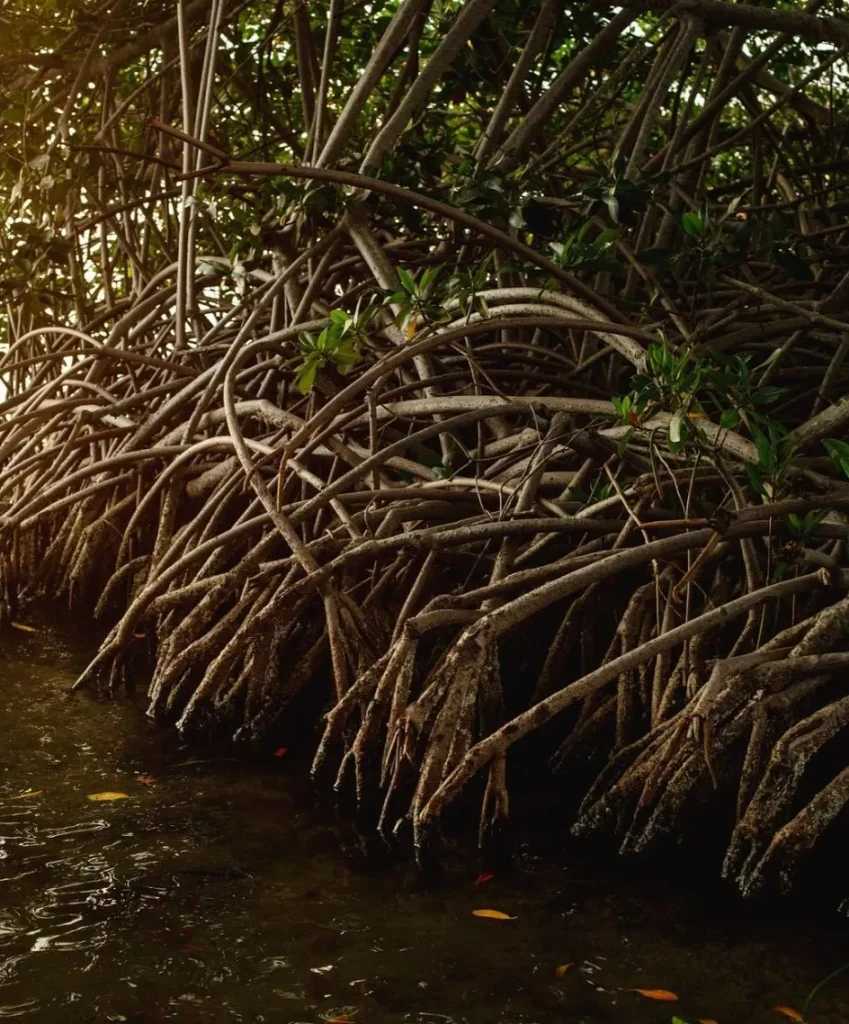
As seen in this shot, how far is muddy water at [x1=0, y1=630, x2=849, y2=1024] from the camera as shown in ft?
7.76

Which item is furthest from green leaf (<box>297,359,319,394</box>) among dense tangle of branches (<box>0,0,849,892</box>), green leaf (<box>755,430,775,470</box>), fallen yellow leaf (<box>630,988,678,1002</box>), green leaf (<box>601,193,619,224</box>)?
fallen yellow leaf (<box>630,988,678,1002</box>)

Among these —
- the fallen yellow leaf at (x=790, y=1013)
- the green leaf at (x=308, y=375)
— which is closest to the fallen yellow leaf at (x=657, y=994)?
the fallen yellow leaf at (x=790, y=1013)

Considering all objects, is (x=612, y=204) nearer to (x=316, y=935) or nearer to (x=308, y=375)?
(x=308, y=375)

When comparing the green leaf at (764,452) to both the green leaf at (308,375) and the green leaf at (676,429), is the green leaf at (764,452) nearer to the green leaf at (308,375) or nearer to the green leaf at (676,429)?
the green leaf at (676,429)

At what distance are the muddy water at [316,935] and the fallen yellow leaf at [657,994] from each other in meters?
0.02

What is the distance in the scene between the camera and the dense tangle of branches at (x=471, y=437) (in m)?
3.03

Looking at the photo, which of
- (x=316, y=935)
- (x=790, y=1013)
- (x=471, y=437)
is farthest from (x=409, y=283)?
(x=790, y=1013)

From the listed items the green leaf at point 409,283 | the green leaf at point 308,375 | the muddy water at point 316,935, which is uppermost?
the green leaf at point 409,283

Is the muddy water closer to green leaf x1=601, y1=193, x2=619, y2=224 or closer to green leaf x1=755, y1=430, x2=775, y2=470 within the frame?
green leaf x1=755, y1=430, x2=775, y2=470

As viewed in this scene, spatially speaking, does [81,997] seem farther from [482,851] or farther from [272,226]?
[272,226]

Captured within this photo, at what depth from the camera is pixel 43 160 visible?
5.09 meters

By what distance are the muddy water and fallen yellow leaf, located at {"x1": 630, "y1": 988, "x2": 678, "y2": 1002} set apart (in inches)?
0.7

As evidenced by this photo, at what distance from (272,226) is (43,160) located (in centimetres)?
123

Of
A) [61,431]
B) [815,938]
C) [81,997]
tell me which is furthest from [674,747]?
[61,431]
